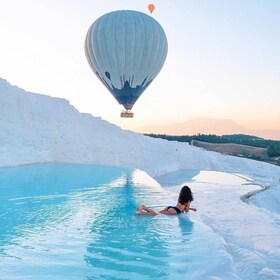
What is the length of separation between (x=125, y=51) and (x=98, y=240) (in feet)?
54.4

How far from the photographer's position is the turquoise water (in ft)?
19.4

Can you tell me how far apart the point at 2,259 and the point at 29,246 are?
2.55 ft

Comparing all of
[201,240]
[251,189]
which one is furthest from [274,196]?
[201,240]

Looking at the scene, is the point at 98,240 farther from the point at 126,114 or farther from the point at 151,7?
the point at 151,7

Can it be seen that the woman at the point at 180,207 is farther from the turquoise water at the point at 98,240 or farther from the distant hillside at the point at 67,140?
the distant hillside at the point at 67,140

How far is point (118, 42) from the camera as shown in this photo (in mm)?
22266

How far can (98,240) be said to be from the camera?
24.4 feet

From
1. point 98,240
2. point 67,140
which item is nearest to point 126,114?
point 67,140

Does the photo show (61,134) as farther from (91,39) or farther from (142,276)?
(142,276)

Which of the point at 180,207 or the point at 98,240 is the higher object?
the point at 180,207

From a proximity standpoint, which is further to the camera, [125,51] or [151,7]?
[151,7]

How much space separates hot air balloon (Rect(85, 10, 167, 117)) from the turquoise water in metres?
11.7

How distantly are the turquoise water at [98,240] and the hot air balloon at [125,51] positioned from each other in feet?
38.3

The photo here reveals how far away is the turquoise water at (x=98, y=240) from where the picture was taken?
592 centimetres
